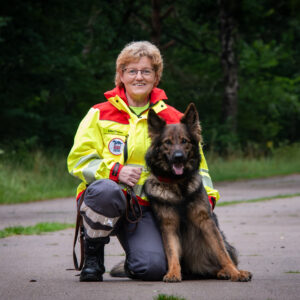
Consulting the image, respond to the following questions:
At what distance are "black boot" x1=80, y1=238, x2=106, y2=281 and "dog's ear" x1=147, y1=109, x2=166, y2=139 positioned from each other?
103cm

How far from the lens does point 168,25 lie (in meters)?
33.6

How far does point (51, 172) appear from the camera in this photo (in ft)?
64.7

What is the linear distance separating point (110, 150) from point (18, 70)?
67.3 feet

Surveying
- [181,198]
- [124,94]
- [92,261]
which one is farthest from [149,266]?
[124,94]

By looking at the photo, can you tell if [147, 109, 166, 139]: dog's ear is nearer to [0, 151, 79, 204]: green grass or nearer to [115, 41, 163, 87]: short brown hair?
[115, 41, 163, 87]: short brown hair

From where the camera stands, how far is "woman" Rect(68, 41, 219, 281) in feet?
18.6

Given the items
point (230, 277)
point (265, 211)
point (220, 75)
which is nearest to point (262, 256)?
point (230, 277)

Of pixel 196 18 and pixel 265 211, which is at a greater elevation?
pixel 196 18

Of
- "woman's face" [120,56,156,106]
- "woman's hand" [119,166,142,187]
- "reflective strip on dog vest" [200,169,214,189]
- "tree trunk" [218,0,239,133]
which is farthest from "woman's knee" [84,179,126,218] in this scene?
"tree trunk" [218,0,239,133]

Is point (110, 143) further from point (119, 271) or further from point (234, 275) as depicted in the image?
Result: point (234, 275)

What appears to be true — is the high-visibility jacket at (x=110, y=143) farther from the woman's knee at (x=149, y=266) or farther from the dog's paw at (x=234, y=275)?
the dog's paw at (x=234, y=275)

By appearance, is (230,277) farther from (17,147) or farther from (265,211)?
(17,147)

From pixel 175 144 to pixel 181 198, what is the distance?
46cm

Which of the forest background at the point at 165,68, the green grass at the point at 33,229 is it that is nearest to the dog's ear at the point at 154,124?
the green grass at the point at 33,229
